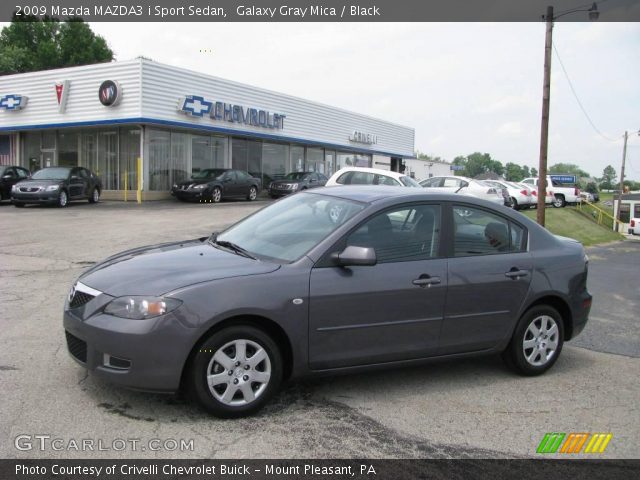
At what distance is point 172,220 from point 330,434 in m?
14.0

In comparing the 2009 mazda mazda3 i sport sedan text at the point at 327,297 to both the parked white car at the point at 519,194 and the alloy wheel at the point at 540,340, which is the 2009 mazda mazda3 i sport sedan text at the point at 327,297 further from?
the parked white car at the point at 519,194

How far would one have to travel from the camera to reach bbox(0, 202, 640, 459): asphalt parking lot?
368cm

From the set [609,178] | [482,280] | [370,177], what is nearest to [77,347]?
[482,280]

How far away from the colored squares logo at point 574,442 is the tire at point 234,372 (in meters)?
1.84

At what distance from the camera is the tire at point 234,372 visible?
3.89 metres

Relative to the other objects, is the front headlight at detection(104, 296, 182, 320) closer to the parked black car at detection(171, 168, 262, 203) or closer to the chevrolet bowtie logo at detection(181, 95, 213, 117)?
the parked black car at detection(171, 168, 262, 203)

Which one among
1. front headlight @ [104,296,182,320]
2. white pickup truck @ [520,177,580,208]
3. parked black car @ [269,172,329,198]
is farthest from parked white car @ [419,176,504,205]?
front headlight @ [104,296,182,320]

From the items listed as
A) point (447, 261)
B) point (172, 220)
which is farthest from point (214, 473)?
point (172, 220)

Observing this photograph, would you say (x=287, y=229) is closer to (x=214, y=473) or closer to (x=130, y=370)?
(x=130, y=370)

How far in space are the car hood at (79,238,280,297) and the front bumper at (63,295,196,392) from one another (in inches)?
8.6

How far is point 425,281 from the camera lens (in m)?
4.59

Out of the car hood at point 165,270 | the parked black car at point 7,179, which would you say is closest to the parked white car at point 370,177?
the car hood at point 165,270

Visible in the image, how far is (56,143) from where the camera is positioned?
28.6m

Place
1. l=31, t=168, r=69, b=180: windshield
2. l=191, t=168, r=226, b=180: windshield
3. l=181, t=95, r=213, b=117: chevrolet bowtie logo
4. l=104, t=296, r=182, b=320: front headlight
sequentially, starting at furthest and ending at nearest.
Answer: l=181, t=95, r=213, b=117: chevrolet bowtie logo
l=191, t=168, r=226, b=180: windshield
l=31, t=168, r=69, b=180: windshield
l=104, t=296, r=182, b=320: front headlight
